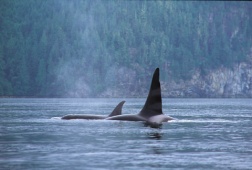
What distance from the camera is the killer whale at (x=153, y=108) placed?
73.7 metres

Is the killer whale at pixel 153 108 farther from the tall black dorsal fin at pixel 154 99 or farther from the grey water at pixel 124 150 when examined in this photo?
the grey water at pixel 124 150

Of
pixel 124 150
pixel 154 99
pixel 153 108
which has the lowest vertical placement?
pixel 124 150

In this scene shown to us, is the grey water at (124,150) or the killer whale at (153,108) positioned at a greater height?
the killer whale at (153,108)

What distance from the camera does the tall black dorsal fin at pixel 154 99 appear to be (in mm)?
73625

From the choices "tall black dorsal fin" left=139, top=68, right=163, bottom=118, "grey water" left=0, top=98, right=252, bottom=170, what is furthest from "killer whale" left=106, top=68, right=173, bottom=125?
"grey water" left=0, top=98, right=252, bottom=170

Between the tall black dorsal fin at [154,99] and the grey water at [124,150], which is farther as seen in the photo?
the tall black dorsal fin at [154,99]

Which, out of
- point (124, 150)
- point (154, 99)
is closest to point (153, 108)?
point (154, 99)

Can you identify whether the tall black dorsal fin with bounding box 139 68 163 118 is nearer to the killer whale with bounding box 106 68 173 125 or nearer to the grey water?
the killer whale with bounding box 106 68 173 125

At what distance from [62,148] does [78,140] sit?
6686 mm

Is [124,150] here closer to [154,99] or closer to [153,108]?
[154,99]

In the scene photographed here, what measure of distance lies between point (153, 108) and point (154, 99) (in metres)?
1.33

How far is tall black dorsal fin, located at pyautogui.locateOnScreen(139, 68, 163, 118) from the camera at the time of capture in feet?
242

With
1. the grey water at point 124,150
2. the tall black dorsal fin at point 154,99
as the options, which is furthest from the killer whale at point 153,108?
the grey water at point 124,150

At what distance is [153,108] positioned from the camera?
245ft
